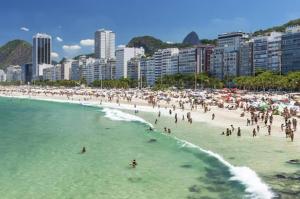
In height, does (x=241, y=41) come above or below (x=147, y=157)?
above

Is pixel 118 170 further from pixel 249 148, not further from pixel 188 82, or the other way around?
pixel 188 82

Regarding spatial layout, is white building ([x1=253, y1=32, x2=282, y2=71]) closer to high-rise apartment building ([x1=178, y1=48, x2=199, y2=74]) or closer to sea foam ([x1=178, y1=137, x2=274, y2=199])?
high-rise apartment building ([x1=178, y1=48, x2=199, y2=74])

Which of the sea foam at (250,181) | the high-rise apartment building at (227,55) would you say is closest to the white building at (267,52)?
the high-rise apartment building at (227,55)

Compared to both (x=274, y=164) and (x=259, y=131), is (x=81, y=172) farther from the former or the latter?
(x=259, y=131)

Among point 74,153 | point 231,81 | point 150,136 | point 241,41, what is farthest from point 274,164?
point 241,41

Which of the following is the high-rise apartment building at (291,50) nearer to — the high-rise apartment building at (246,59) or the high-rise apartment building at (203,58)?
the high-rise apartment building at (246,59)

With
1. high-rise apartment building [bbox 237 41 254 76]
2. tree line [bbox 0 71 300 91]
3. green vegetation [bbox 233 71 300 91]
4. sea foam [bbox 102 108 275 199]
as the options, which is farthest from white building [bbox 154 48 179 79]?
sea foam [bbox 102 108 275 199]

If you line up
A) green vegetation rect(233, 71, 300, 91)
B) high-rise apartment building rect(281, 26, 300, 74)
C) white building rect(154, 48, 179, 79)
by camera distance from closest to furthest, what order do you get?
green vegetation rect(233, 71, 300, 91)
high-rise apartment building rect(281, 26, 300, 74)
white building rect(154, 48, 179, 79)
